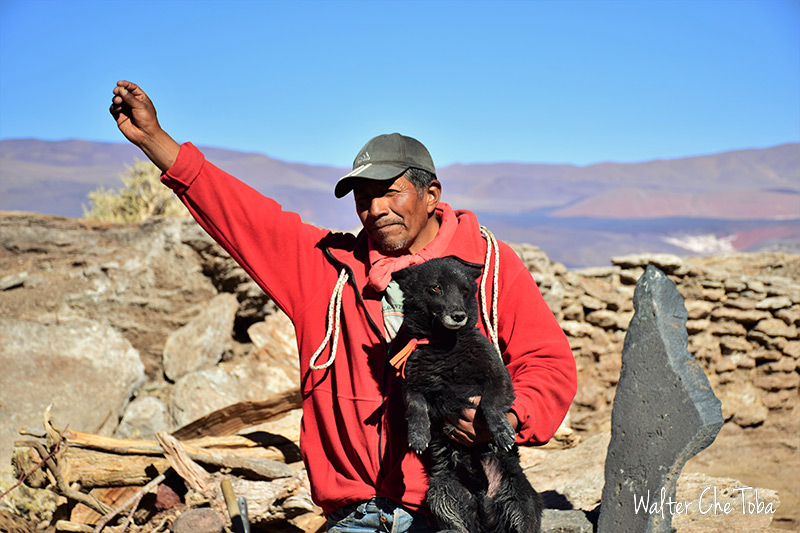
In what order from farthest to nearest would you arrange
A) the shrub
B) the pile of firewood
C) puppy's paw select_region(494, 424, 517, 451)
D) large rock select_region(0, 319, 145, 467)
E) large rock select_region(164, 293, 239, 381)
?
the shrub < large rock select_region(164, 293, 239, 381) < large rock select_region(0, 319, 145, 467) < the pile of firewood < puppy's paw select_region(494, 424, 517, 451)

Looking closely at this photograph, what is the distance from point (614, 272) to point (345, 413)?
19.3 ft

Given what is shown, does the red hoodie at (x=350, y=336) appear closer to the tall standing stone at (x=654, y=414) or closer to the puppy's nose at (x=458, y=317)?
the puppy's nose at (x=458, y=317)

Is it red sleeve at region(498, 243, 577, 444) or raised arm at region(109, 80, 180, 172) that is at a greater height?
raised arm at region(109, 80, 180, 172)

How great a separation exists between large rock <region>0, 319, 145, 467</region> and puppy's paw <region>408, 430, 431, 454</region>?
491 cm

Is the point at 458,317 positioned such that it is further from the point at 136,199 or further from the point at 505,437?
the point at 136,199

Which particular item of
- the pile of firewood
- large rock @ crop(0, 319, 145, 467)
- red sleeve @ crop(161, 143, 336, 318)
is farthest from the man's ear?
large rock @ crop(0, 319, 145, 467)

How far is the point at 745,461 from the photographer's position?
6570 millimetres

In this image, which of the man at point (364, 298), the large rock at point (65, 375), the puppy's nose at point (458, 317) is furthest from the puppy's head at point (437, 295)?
the large rock at point (65, 375)

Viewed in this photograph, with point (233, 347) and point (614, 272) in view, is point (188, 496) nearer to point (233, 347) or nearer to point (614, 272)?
point (233, 347)

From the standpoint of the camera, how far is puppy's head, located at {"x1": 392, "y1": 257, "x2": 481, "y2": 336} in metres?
2.31

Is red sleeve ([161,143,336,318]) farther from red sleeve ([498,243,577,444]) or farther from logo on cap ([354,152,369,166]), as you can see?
red sleeve ([498,243,577,444])

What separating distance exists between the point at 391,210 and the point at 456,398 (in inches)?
32.7

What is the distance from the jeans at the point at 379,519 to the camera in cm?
262

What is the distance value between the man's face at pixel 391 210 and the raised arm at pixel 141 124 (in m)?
0.83
